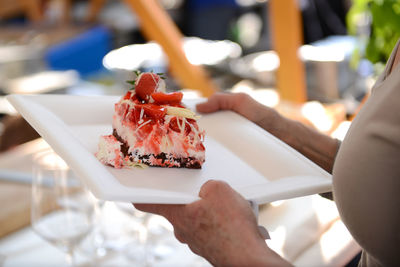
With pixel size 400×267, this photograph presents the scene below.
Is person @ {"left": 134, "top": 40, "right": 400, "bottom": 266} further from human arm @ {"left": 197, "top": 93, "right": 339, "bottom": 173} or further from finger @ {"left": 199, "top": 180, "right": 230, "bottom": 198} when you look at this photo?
human arm @ {"left": 197, "top": 93, "right": 339, "bottom": 173}

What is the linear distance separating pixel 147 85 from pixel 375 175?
0.57 m

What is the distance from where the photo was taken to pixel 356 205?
804 mm

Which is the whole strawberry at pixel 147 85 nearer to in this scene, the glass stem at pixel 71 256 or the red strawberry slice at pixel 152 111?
the red strawberry slice at pixel 152 111

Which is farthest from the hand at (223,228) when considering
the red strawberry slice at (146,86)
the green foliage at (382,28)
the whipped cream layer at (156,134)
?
the green foliage at (382,28)

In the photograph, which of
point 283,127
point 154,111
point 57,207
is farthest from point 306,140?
point 57,207

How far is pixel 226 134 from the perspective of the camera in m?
1.22

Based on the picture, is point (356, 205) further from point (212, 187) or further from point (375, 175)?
point (212, 187)

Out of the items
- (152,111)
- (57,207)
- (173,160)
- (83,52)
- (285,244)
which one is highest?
(152,111)

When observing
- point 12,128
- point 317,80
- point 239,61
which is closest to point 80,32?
point 239,61

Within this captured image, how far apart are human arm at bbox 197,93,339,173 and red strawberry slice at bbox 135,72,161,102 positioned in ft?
0.63

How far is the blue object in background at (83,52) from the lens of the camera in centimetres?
539

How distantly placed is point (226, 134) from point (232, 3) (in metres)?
6.41

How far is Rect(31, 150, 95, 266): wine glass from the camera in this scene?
1.16 metres

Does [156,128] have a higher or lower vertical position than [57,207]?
higher
